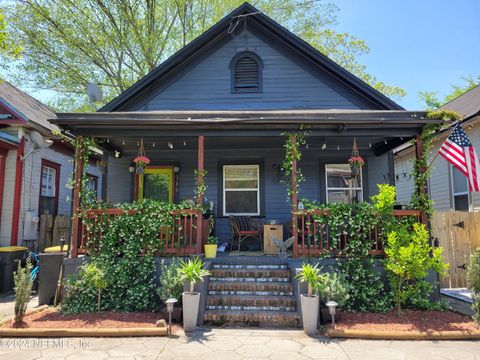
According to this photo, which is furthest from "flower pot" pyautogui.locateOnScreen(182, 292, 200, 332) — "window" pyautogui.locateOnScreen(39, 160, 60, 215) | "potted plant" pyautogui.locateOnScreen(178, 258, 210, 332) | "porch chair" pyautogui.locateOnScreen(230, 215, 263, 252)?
"window" pyautogui.locateOnScreen(39, 160, 60, 215)

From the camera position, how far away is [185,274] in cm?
477

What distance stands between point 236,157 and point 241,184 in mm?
739

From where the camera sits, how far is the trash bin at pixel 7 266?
706 cm

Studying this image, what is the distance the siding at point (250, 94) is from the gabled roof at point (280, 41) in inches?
7.8

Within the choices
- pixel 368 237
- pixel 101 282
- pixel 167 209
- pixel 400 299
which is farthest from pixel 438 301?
pixel 101 282

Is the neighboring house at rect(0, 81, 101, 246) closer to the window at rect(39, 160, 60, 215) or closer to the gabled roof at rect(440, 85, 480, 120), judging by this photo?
the window at rect(39, 160, 60, 215)

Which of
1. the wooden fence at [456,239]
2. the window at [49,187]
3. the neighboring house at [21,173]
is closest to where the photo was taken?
the wooden fence at [456,239]

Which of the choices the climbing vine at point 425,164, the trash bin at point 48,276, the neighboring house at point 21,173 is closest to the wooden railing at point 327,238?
the climbing vine at point 425,164

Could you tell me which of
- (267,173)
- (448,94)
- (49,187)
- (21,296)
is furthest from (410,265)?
(448,94)

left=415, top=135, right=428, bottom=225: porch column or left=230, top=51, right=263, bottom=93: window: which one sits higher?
left=230, top=51, right=263, bottom=93: window

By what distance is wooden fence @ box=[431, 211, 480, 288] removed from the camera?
7.00 meters

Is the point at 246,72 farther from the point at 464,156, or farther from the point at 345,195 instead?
the point at 464,156

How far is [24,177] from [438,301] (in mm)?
9608

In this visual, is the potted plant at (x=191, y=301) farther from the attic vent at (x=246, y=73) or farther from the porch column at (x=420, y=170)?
the attic vent at (x=246, y=73)
